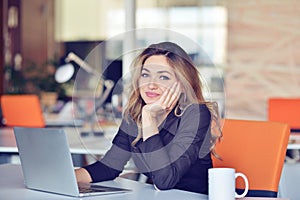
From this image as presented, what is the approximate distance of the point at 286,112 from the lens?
4578 millimetres

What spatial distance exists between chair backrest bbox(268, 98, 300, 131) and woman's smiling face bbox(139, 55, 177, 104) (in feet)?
8.14

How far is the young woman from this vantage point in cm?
216

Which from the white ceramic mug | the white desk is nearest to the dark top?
the white ceramic mug

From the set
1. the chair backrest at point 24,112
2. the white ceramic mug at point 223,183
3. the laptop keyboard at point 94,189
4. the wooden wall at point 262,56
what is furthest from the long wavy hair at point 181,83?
the wooden wall at point 262,56

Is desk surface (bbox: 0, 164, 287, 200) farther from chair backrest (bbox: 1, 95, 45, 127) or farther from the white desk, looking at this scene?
chair backrest (bbox: 1, 95, 45, 127)

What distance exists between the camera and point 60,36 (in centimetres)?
895

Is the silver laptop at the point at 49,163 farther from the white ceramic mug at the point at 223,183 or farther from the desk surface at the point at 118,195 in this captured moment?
the white ceramic mug at the point at 223,183

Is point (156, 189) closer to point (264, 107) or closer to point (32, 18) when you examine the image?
point (264, 107)

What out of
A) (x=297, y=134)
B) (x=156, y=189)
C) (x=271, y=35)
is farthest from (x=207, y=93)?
(x=271, y=35)

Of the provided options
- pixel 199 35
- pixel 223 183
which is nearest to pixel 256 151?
pixel 223 183

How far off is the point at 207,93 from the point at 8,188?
0.69 metres

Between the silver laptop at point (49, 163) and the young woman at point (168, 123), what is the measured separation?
0.17m

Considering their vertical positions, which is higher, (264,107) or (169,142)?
(169,142)

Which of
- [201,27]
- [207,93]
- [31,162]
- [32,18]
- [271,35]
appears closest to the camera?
[31,162]
